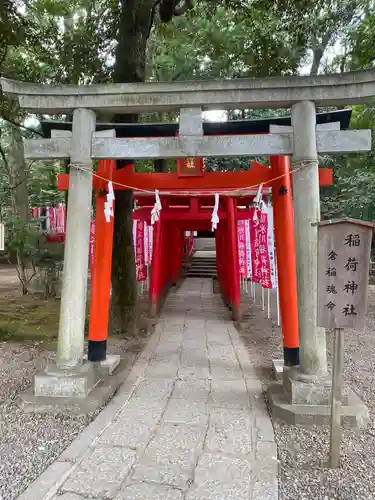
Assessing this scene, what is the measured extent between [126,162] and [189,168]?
2.05m

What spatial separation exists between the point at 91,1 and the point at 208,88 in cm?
694

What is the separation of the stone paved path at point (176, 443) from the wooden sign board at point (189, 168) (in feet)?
9.28

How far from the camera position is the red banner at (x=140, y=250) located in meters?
11.0

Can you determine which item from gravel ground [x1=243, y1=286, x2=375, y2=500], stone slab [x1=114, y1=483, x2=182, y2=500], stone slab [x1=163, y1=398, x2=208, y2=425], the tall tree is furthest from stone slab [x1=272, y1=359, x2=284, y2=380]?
the tall tree

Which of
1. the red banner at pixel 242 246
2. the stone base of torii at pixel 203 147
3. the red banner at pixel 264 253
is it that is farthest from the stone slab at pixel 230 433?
the red banner at pixel 242 246

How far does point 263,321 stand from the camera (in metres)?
10.1

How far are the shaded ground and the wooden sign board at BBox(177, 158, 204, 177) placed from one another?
128 inches

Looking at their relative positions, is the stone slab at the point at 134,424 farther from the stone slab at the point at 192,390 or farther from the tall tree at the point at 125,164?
the tall tree at the point at 125,164

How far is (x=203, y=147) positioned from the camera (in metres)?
4.47

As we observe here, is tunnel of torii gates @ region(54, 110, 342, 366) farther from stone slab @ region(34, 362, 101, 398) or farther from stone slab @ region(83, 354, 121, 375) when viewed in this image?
stone slab @ region(34, 362, 101, 398)

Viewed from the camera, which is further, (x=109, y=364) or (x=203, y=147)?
(x=109, y=364)

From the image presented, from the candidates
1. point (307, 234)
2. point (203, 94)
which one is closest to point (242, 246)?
point (307, 234)

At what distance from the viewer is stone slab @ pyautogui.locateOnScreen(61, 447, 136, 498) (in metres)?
2.84

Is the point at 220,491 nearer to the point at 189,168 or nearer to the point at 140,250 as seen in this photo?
the point at 189,168
